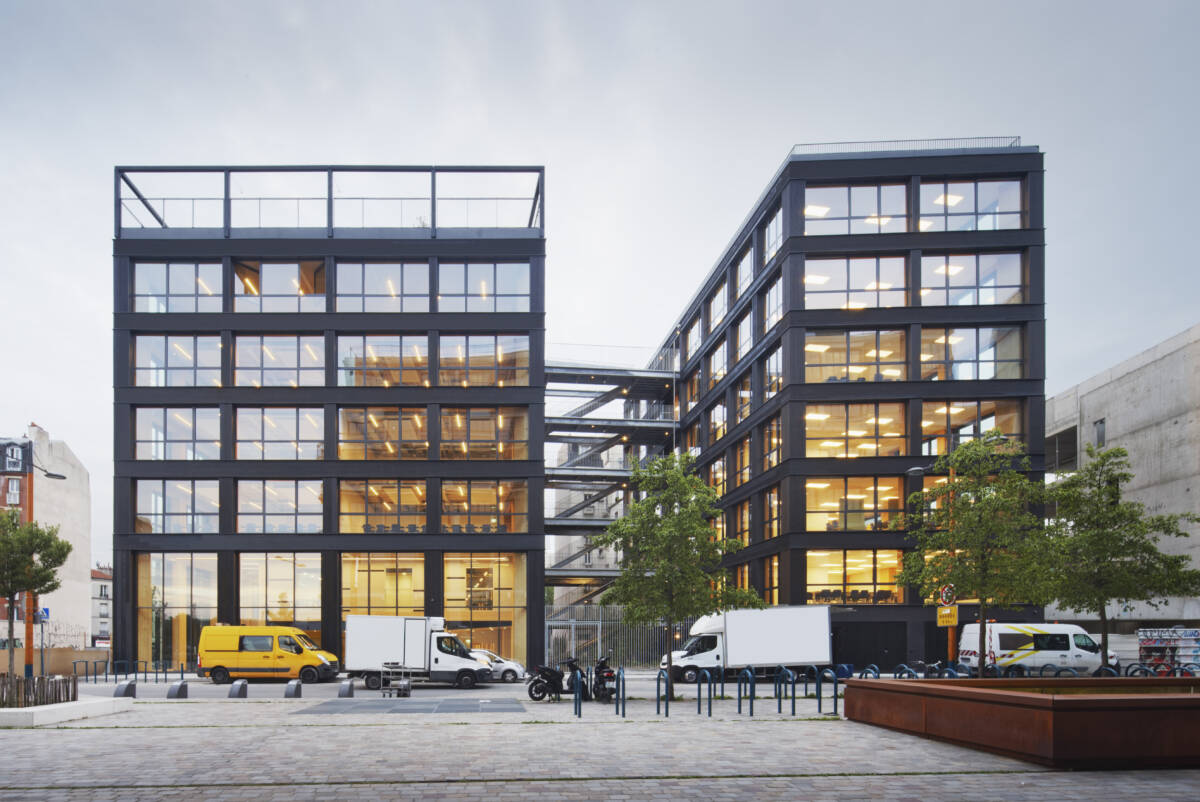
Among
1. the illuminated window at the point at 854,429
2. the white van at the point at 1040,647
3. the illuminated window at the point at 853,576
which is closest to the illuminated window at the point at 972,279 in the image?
the illuminated window at the point at 854,429

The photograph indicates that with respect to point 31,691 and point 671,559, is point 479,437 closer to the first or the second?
point 671,559

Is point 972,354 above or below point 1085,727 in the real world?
above

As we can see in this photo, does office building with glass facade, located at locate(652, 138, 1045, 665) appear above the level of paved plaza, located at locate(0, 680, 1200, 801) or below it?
above

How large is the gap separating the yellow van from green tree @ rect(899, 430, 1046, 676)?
1994cm

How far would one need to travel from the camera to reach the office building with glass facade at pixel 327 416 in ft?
130

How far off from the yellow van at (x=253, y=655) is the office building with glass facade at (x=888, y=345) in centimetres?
1865

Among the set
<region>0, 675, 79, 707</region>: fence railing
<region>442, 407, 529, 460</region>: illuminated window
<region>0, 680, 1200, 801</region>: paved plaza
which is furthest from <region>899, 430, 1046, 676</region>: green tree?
<region>0, 675, 79, 707</region>: fence railing

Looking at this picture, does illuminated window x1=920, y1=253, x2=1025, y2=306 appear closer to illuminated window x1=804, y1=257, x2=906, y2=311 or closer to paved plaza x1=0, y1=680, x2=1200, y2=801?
illuminated window x1=804, y1=257, x2=906, y2=311

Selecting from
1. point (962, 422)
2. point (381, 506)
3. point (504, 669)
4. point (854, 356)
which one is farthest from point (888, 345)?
point (381, 506)

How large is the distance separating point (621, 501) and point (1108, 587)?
30.0 meters

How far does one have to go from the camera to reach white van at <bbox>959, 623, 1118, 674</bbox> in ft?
106

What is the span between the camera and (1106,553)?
30.3 meters

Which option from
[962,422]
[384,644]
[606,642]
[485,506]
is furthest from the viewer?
[485,506]

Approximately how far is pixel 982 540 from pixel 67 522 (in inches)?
2963
